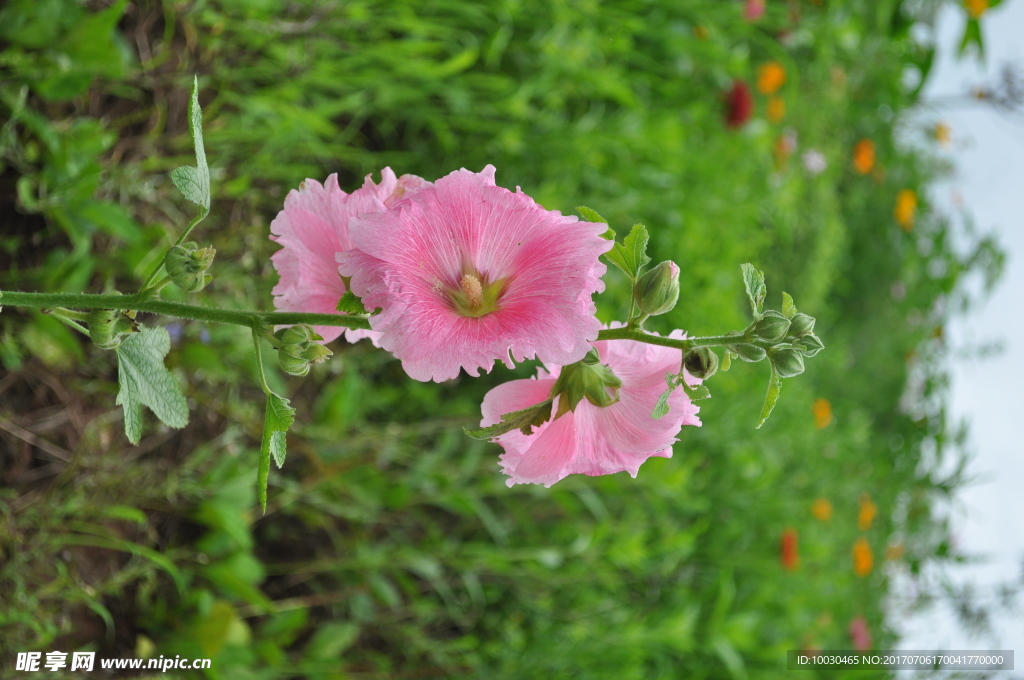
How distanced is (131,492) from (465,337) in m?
0.90

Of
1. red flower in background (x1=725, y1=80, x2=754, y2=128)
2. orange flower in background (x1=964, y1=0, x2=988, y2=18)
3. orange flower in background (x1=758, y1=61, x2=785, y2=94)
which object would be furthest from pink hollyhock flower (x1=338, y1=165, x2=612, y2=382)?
orange flower in background (x1=758, y1=61, x2=785, y2=94)

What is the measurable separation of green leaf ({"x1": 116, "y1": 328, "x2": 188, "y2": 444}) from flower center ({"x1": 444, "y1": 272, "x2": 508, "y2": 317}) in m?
0.22

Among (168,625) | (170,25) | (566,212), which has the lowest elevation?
(168,625)

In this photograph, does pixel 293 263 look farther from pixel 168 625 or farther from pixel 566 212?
pixel 566 212

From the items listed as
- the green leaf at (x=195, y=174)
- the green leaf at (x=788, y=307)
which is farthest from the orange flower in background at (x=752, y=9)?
the green leaf at (x=195, y=174)

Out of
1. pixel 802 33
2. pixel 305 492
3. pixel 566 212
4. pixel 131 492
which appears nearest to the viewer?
pixel 131 492

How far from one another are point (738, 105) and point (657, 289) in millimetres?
1819

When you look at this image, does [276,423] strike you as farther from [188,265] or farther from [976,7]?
[976,7]

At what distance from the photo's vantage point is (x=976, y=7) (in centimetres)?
176

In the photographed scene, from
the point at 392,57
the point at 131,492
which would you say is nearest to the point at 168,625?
the point at 131,492

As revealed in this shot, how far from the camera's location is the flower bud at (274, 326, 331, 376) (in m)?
0.52

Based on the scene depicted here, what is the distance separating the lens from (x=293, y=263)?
1.87 ft

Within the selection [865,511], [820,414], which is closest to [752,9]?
[820,414]

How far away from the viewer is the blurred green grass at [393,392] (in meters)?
1.10
